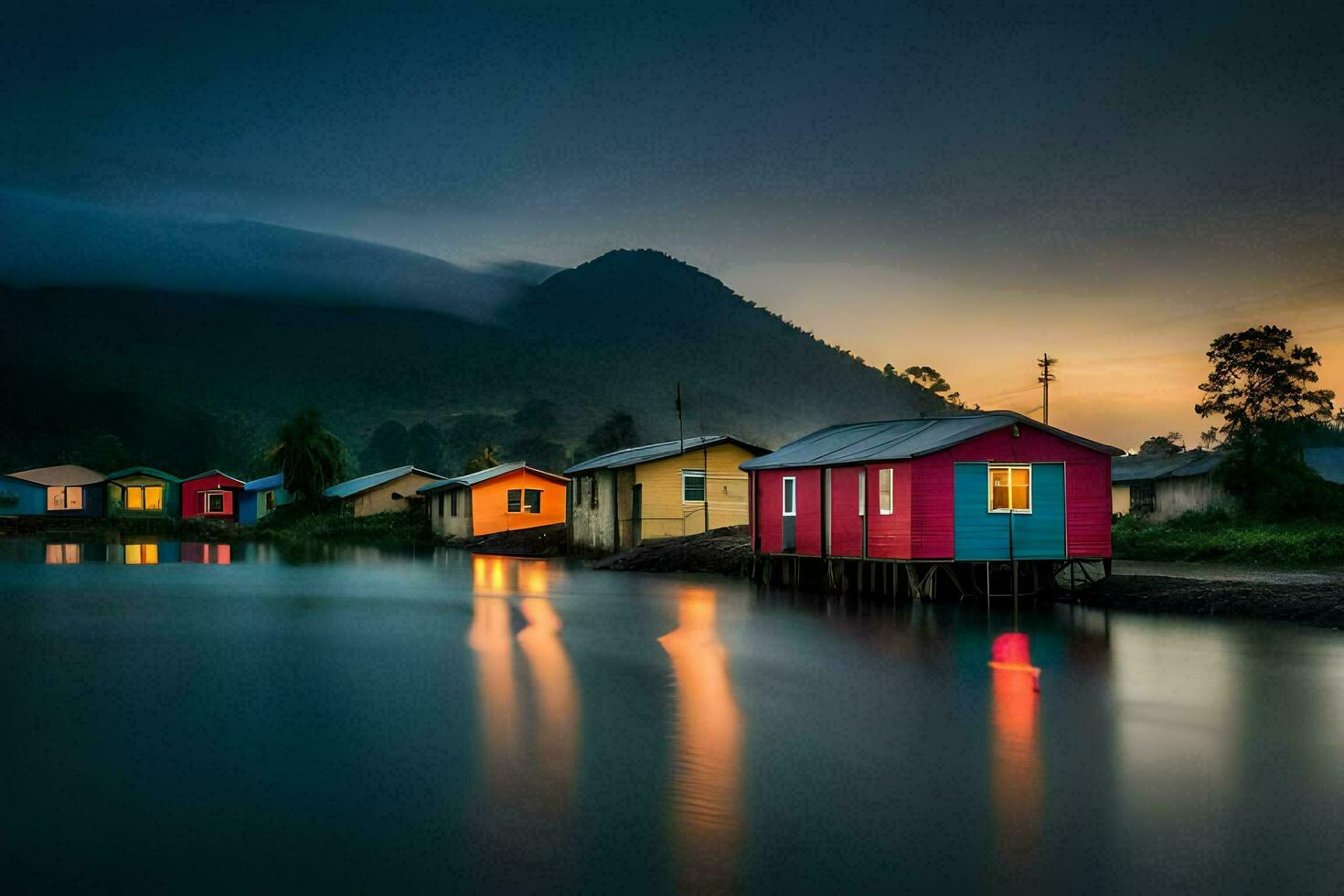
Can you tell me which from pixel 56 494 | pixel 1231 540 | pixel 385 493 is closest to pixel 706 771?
pixel 1231 540

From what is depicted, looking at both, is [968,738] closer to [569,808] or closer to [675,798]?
[675,798]

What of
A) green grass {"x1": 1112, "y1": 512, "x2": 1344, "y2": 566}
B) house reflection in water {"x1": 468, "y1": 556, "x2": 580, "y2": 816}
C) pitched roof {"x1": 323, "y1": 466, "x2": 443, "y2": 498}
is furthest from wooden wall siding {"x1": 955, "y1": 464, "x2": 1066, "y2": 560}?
pitched roof {"x1": 323, "y1": 466, "x2": 443, "y2": 498}

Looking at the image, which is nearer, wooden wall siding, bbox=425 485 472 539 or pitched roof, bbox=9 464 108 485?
wooden wall siding, bbox=425 485 472 539

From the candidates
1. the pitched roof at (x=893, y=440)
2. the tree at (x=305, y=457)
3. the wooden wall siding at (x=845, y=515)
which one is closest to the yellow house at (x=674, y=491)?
the pitched roof at (x=893, y=440)

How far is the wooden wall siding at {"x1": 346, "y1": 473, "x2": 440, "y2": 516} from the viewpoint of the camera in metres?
84.6

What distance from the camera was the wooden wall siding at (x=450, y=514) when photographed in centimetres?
6912

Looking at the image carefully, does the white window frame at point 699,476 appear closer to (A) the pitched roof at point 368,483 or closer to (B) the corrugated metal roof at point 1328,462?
(B) the corrugated metal roof at point 1328,462

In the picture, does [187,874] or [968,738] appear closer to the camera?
[187,874]

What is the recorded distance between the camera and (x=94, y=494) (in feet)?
326

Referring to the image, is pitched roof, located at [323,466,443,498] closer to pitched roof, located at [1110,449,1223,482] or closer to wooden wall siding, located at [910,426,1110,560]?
pitched roof, located at [1110,449,1223,482]

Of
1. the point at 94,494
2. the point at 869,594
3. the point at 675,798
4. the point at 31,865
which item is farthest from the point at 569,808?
the point at 94,494

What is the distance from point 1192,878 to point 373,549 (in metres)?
62.4

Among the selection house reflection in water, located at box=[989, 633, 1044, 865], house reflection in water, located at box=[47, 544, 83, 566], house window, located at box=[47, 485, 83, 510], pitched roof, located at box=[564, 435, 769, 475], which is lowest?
house reflection in water, located at box=[989, 633, 1044, 865]

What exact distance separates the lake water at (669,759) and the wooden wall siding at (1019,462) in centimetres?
573
